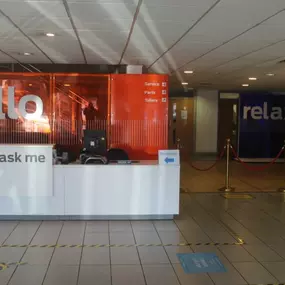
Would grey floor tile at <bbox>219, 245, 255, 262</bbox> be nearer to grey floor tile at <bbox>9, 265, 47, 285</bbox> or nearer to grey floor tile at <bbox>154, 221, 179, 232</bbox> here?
grey floor tile at <bbox>154, 221, 179, 232</bbox>

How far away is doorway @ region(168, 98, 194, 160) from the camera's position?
1541 centimetres

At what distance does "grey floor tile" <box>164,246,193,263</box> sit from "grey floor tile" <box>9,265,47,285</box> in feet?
4.43

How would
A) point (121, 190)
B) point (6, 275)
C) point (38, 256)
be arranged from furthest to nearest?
point (121, 190) < point (38, 256) < point (6, 275)

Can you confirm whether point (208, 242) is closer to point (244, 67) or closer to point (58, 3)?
point (58, 3)

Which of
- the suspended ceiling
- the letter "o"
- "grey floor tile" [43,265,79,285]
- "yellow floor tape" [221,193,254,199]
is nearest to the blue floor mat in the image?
"grey floor tile" [43,265,79,285]

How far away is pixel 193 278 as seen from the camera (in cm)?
377

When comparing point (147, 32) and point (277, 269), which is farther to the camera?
point (147, 32)

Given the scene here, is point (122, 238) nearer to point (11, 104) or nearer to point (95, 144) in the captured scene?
point (95, 144)

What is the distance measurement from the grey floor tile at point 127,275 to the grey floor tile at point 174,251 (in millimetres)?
443

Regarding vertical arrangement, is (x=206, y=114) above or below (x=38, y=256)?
above

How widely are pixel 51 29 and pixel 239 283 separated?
367cm

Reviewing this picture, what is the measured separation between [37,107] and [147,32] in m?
3.81

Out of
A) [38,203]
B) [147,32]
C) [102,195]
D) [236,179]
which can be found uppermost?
[147,32]

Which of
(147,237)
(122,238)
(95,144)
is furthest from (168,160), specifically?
(122,238)
